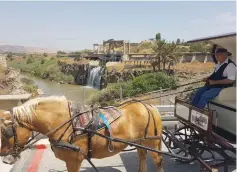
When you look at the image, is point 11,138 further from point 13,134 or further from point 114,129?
point 114,129

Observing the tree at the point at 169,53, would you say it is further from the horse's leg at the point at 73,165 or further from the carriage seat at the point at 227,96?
the horse's leg at the point at 73,165

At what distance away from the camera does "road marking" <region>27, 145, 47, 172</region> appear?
658cm

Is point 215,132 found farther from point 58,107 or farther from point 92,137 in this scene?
point 58,107

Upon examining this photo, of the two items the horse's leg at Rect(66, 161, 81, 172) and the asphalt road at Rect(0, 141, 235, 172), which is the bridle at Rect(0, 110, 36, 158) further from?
the asphalt road at Rect(0, 141, 235, 172)

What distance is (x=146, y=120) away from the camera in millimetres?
5352

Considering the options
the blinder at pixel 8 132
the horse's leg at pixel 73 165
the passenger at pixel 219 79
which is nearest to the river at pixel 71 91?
the horse's leg at pixel 73 165

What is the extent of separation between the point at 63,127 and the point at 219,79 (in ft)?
10.0

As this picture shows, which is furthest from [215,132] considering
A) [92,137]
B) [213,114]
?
[92,137]

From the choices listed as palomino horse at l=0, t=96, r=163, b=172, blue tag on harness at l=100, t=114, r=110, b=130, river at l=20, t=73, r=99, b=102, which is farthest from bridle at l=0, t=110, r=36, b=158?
river at l=20, t=73, r=99, b=102

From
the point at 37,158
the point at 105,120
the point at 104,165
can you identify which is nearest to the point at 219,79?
the point at 105,120

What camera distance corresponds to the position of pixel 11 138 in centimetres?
446

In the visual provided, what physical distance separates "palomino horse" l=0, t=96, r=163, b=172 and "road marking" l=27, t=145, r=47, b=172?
203 cm

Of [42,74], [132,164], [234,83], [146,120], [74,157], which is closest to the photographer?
[74,157]

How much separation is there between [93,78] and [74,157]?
49.1 metres
